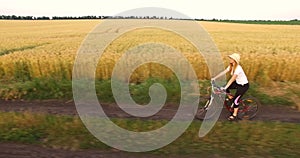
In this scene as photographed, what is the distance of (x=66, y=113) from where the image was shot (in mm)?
8117

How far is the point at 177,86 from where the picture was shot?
9.43 meters

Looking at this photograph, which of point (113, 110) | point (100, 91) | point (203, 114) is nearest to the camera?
point (203, 114)

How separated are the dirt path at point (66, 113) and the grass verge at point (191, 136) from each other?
0.23 meters

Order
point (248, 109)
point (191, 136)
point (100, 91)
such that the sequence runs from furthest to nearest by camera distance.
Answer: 1. point (100, 91)
2. point (248, 109)
3. point (191, 136)

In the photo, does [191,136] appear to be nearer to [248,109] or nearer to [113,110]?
[248,109]

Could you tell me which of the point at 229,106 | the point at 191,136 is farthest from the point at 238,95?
the point at 191,136

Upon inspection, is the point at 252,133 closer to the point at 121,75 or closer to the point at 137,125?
the point at 137,125

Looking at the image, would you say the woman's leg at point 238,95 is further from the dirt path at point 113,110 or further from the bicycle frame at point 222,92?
the dirt path at point 113,110

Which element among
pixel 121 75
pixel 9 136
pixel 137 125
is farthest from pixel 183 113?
pixel 9 136

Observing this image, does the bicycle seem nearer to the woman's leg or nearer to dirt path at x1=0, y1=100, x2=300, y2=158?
the woman's leg

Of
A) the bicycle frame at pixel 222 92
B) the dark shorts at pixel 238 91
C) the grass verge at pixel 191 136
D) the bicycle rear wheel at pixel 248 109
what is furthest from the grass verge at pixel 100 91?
the grass verge at pixel 191 136

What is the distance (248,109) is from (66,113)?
4.66m

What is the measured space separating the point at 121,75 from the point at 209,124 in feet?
14.3

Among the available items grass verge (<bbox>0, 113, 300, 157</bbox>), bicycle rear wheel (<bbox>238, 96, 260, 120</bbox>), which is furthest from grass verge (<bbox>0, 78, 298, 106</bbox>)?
grass verge (<bbox>0, 113, 300, 157</bbox>)
